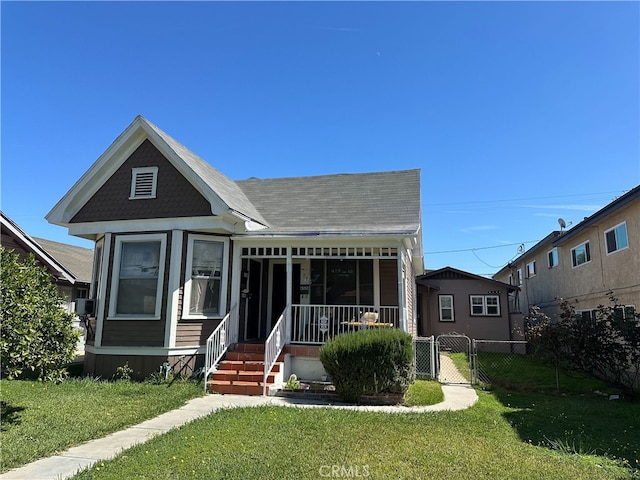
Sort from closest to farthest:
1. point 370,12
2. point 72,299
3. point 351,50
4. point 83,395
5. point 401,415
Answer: point 401,415 → point 83,395 → point 370,12 → point 351,50 → point 72,299

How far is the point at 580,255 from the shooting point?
14.7 metres

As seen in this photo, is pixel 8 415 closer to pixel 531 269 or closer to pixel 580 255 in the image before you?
pixel 580 255

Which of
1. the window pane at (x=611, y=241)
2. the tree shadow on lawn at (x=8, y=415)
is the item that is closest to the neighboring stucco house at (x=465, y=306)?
the window pane at (x=611, y=241)

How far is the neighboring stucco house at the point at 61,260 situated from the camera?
11702 millimetres

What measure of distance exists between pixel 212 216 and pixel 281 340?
3356 mm

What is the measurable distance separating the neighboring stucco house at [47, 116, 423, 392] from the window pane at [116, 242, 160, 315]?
0.02m

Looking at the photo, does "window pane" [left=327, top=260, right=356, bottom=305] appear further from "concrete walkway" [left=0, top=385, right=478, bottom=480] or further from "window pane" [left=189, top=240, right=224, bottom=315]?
"concrete walkway" [left=0, top=385, right=478, bottom=480]

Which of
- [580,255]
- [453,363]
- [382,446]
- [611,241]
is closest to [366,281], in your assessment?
[453,363]

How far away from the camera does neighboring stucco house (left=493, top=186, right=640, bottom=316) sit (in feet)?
35.3

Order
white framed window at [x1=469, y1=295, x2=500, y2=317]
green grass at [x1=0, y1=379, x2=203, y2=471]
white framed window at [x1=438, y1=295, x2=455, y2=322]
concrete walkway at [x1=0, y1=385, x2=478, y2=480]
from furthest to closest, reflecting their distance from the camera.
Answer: white framed window at [x1=438, y1=295, x2=455, y2=322] → white framed window at [x1=469, y1=295, x2=500, y2=317] → green grass at [x1=0, y1=379, x2=203, y2=471] → concrete walkway at [x1=0, y1=385, x2=478, y2=480]

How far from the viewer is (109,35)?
381 inches

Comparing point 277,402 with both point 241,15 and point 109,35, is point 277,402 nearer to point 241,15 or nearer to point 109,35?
point 241,15

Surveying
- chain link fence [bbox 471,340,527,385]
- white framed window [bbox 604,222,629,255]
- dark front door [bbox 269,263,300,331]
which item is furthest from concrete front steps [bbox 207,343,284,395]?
white framed window [bbox 604,222,629,255]

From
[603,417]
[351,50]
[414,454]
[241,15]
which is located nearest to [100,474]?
[414,454]
